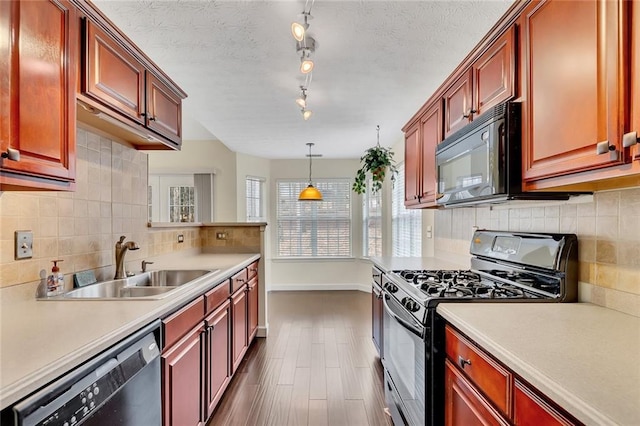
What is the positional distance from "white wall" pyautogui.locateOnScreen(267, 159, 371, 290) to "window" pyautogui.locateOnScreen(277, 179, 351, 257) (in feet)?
0.38

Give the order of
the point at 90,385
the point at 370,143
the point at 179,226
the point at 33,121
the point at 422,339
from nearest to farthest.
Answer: the point at 90,385
the point at 33,121
the point at 422,339
the point at 179,226
the point at 370,143

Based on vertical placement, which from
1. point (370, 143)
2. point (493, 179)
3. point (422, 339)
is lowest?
point (422, 339)

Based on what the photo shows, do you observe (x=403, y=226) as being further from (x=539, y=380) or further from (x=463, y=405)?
(x=539, y=380)

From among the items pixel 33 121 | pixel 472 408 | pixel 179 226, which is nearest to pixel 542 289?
pixel 472 408

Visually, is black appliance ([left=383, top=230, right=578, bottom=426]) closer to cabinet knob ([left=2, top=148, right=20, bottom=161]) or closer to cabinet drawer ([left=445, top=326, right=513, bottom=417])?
cabinet drawer ([left=445, top=326, right=513, bottom=417])

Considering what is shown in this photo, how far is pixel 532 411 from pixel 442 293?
2.45 feet

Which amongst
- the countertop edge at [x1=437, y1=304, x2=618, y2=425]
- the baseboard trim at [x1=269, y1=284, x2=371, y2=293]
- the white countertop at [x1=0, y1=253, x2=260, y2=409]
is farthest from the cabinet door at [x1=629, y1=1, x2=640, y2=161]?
the baseboard trim at [x1=269, y1=284, x2=371, y2=293]

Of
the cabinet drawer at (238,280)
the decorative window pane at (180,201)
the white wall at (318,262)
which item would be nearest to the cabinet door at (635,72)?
the cabinet drawer at (238,280)

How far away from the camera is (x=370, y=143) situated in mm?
5199

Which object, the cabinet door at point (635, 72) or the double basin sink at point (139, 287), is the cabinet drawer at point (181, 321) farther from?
the cabinet door at point (635, 72)

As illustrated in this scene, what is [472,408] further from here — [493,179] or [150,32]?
[150,32]

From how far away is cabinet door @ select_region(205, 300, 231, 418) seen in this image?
209 cm

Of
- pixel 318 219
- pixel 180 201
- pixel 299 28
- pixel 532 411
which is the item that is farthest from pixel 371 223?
pixel 532 411

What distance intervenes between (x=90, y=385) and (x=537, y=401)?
1275 millimetres
